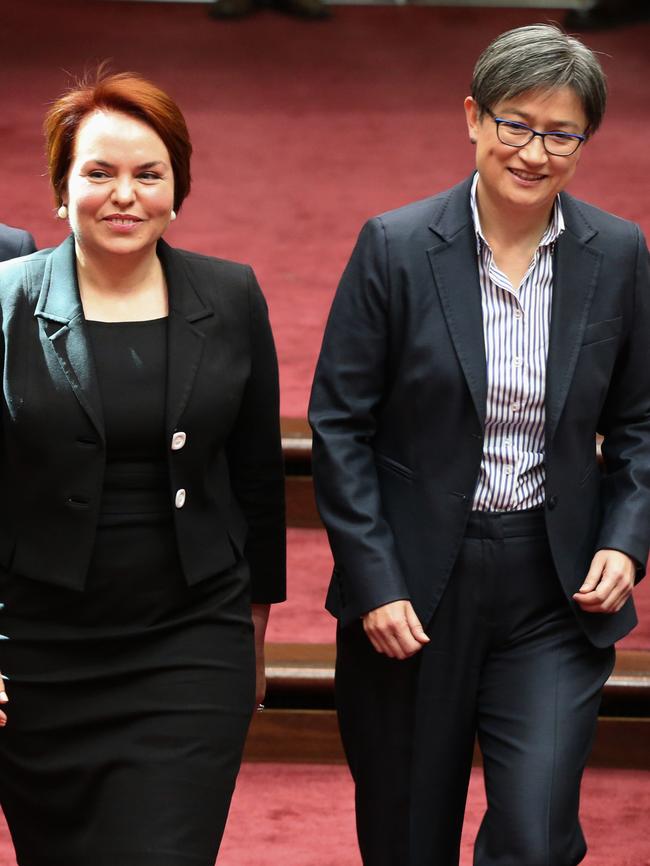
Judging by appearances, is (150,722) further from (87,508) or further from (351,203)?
(351,203)

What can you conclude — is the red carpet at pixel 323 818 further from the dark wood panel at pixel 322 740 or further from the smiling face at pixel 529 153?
the smiling face at pixel 529 153

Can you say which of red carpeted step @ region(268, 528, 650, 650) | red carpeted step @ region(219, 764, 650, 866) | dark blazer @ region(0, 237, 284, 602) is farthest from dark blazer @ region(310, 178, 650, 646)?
red carpeted step @ region(268, 528, 650, 650)

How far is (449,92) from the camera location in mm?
6164

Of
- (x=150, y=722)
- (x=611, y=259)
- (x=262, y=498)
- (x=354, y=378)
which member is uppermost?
(x=611, y=259)

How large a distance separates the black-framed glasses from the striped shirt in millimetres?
144

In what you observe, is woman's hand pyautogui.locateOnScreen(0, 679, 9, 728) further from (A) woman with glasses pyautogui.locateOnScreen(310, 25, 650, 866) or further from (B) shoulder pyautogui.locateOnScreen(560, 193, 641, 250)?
(B) shoulder pyautogui.locateOnScreen(560, 193, 641, 250)

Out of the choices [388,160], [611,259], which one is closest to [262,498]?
[611,259]

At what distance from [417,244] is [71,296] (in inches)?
18.6

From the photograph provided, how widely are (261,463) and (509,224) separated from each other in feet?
1.57

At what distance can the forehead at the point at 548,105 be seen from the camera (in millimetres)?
2158

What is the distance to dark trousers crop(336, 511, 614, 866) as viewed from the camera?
2229 mm

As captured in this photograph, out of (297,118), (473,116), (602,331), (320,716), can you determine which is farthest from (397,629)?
(297,118)

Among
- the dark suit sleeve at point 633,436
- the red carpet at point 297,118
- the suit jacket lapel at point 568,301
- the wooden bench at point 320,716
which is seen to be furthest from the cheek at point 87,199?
the red carpet at point 297,118

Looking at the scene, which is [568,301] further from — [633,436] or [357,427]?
[357,427]
